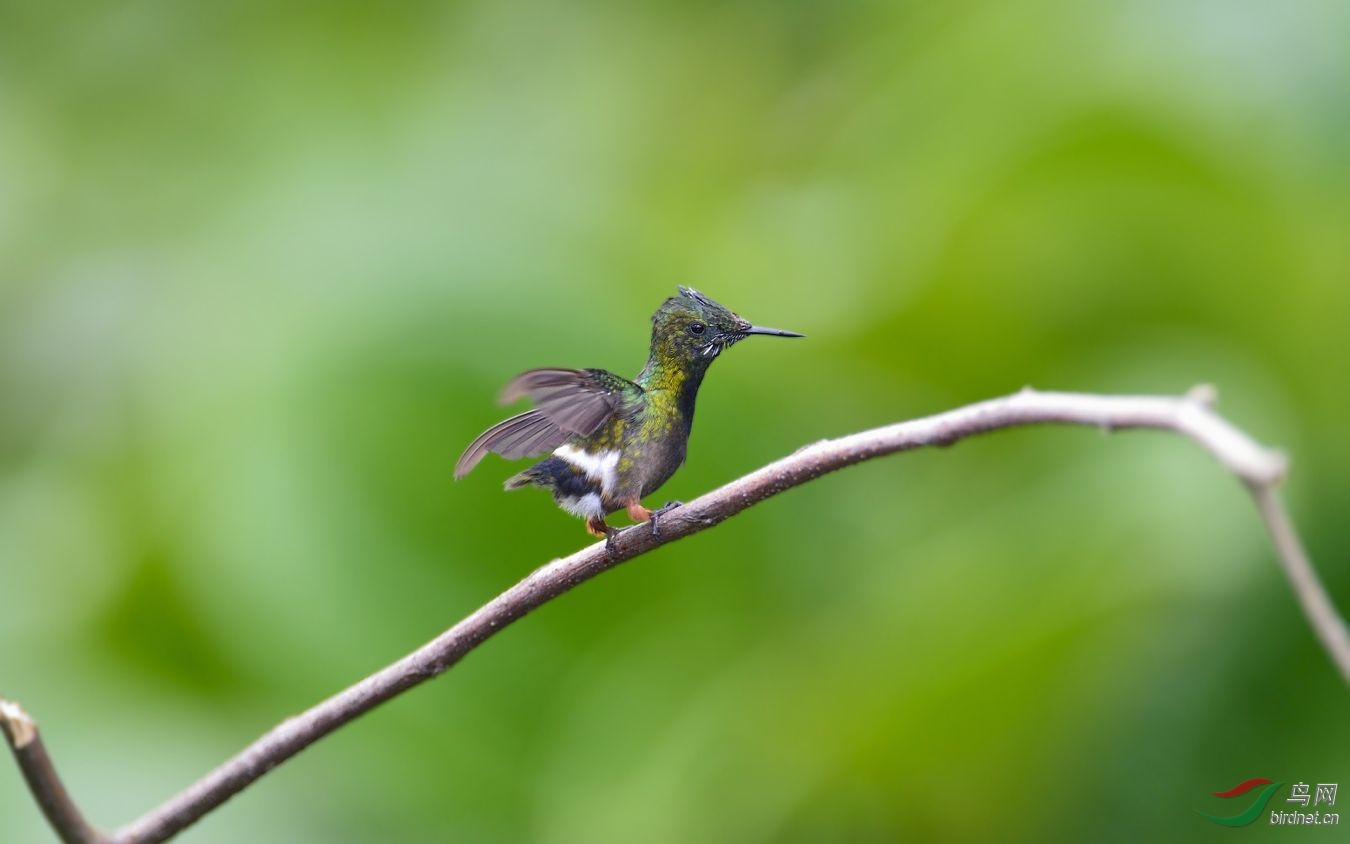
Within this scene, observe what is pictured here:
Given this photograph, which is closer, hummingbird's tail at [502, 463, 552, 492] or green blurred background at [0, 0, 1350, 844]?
hummingbird's tail at [502, 463, 552, 492]

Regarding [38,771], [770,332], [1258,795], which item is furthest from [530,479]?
[1258,795]

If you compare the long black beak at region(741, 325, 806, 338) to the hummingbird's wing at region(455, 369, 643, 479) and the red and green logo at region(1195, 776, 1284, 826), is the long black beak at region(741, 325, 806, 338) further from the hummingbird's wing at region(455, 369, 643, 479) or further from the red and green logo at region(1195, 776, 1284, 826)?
the red and green logo at region(1195, 776, 1284, 826)

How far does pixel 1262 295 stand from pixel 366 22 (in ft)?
7.84

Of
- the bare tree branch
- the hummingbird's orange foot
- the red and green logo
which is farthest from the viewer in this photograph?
the red and green logo

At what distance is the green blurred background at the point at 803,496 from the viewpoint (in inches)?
50.4

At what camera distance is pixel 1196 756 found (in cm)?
129

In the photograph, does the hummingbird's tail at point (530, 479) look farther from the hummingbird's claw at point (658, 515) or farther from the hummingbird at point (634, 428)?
the hummingbird's claw at point (658, 515)

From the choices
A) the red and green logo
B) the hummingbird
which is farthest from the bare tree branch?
the red and green logo

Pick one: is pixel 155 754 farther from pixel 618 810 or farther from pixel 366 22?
pixel 366 22

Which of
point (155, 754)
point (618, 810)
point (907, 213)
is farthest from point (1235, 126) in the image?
point (155, 754)

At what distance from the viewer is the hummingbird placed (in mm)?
680

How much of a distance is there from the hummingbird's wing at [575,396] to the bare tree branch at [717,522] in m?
0.08

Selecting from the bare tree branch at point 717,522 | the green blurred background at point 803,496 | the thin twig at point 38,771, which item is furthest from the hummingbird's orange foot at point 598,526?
the green blurred background at point 803,496

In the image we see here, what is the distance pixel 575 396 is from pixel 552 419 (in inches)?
0.7
